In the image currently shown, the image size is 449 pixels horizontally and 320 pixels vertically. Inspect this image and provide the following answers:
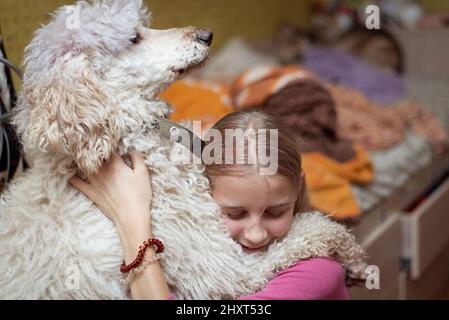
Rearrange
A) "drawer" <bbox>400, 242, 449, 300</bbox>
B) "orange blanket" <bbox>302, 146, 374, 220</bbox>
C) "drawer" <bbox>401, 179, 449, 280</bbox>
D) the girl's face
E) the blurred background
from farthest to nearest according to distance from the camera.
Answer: "drawer" <bbox>401, 179, 449, 280</bbox> < "orange blanket" <bbox>302, 146, 374, 220</bbox> < "drawer" <bbox>400, 242, 449, 300</bbox> < the blurred background < the girl's face

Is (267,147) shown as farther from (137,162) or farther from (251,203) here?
(137,162)

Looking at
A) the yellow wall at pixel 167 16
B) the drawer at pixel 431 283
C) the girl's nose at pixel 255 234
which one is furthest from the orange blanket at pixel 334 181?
the girl's nose at pixel 255 234

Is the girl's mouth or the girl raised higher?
the girl

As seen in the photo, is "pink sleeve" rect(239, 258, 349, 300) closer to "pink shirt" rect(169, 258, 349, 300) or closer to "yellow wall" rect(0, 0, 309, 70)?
"pink shirt" rect(169, 258, 349, 300)

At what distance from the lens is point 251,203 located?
883 millimetres

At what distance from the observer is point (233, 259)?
0.89m

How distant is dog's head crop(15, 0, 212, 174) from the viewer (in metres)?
0.78

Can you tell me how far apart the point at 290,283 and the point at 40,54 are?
517 millimetres

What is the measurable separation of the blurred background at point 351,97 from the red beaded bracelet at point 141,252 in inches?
10.4

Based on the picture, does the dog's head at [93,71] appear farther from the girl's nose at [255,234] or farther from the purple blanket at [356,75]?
the purple blanket at [356,75]

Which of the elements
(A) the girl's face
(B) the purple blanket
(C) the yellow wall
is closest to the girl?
(A) the girl's face

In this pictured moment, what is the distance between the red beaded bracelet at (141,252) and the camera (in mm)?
774
